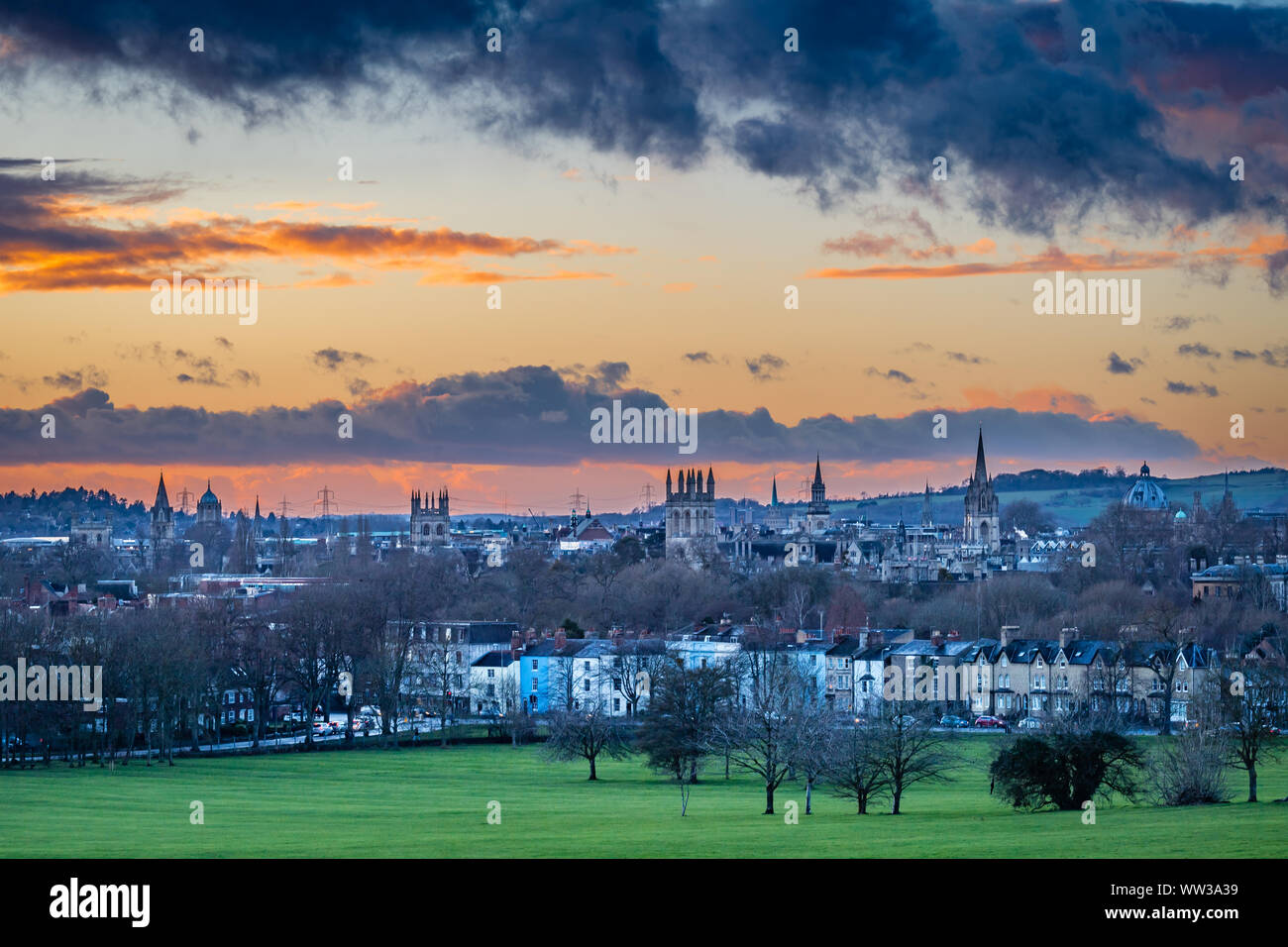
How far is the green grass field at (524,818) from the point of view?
33.0 m

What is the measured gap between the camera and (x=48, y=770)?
2334 inches

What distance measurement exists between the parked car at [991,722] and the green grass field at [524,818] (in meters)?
10.5

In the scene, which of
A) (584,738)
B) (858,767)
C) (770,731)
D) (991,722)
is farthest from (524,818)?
(991,722)

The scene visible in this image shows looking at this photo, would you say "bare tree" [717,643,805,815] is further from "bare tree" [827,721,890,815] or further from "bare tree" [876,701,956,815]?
Result: "bare tree" [876,701,956,815]

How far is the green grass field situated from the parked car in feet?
34.3

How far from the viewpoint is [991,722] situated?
75.7m

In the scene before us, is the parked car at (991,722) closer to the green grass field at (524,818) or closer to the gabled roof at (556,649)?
the green grass field at (524,818)

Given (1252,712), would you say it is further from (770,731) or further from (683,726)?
(683,726)

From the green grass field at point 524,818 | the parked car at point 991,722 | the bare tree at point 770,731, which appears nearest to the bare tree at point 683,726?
the green grass field at point 524,818

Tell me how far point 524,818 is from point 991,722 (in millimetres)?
37860
